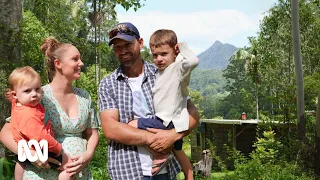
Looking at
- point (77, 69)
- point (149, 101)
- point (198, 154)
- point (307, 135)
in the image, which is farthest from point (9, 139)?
point (198, 154)

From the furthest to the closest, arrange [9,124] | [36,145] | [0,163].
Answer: [0,163] < [9,124] < [36,145]

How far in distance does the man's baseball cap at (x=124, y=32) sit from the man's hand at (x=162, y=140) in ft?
1.67

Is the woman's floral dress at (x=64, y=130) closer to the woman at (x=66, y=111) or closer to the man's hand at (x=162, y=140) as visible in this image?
the woman at (x=66, y=111)

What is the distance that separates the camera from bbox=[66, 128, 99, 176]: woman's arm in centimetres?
247

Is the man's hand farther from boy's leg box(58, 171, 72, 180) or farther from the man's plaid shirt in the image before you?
boy's leg box(58, 171, 72, 180)

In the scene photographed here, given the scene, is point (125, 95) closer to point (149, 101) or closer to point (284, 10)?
point (149, 101)

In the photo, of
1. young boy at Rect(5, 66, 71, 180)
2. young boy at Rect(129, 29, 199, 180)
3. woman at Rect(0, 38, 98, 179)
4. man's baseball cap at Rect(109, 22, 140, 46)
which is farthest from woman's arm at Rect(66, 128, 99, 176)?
man's baseball cap at Rect(109, 22, 140, 46)

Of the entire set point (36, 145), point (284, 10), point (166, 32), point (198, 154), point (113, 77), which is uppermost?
point (284, 10)

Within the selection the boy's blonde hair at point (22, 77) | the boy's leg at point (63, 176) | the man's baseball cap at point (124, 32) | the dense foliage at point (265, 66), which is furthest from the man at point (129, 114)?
the dense foliage at point (265, 66)

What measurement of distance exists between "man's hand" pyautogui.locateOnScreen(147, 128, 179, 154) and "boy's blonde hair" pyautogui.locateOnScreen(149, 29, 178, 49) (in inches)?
18.2

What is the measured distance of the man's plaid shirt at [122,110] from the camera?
8.20 ft

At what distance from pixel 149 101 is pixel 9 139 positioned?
2.48 ft

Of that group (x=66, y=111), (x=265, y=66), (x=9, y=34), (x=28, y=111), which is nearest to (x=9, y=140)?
(x=28, y=111)

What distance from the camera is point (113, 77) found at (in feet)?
8.51
